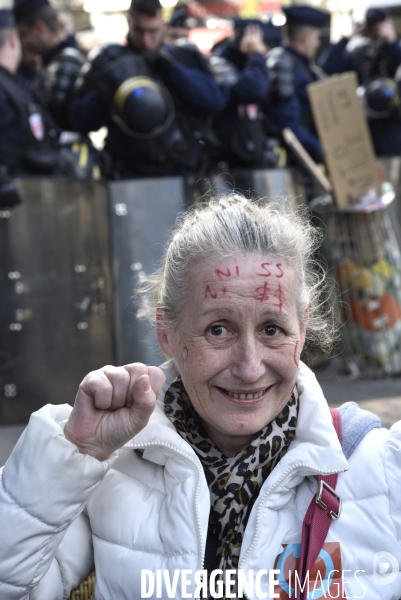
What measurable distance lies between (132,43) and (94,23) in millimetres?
11153

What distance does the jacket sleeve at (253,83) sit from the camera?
590 cm

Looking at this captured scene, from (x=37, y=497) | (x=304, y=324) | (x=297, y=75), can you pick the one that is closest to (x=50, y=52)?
(x=297, y=75)

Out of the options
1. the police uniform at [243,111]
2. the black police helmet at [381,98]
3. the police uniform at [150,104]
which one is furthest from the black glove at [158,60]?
the black police helmet at [381,98]

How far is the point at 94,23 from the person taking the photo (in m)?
15.9

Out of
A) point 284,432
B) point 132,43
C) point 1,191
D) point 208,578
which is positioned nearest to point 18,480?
point 208,578

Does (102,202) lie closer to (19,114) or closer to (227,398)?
(19,114)

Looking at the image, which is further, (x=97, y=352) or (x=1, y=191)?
(x=97, y=352)

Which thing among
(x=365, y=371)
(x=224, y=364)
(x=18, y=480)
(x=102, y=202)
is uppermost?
(x=102, y=202)

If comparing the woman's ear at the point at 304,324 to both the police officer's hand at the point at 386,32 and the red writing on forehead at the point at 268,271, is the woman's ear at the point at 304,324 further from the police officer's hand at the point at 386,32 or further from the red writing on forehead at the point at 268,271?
the police officer's hand at the point at 386,32

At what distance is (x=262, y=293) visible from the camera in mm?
1890

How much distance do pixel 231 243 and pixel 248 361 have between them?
0.96ft

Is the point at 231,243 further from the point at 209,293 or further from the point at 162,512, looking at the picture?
the point at 162,512

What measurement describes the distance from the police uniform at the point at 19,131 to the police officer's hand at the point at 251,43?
1932 millimetres

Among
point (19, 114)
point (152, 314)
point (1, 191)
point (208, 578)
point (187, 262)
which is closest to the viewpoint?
point (208, 578)
